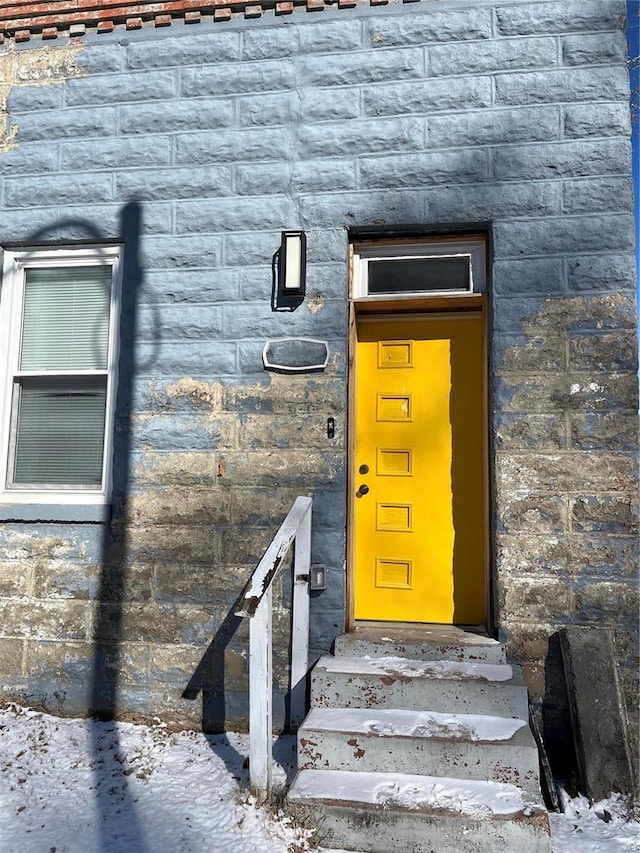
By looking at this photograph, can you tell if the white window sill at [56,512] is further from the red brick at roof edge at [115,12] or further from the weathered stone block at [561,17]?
the weathered stone block at [561,17]

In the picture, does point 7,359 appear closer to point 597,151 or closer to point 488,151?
point 488,151

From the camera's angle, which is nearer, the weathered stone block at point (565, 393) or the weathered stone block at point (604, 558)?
the weathered stone block at point (604, 558)

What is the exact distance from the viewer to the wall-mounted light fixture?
4.18m

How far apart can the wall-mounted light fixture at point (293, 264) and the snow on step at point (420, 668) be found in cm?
220

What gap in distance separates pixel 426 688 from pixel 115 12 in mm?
4741

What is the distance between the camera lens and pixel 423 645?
3.77m

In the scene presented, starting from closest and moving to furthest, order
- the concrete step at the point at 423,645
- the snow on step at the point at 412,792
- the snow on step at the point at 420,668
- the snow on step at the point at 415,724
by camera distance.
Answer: the snow on step at the point at 412,792 < the snow on step at the point at 415,724 < the snow on step at the point at 420,668 < the concrete step at the point at 423,645

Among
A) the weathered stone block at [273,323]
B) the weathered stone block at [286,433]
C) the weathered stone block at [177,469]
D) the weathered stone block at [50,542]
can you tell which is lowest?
the weathered stone block at [50,542]

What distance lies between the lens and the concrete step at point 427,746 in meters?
3.09

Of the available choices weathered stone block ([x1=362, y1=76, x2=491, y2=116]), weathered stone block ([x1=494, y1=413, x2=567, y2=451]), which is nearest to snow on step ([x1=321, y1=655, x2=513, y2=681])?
weathered stone block ([x1=494, y1=413, x2=567, y2=451])

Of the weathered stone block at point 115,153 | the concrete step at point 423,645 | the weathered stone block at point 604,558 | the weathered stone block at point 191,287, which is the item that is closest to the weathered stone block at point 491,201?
the weathered stone block at point 191,287

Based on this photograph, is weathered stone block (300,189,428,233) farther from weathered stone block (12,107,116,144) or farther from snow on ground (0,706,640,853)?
snow on ground (0,706,640,853)

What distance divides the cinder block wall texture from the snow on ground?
329 mm

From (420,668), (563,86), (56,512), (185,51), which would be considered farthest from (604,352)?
(56,512)
